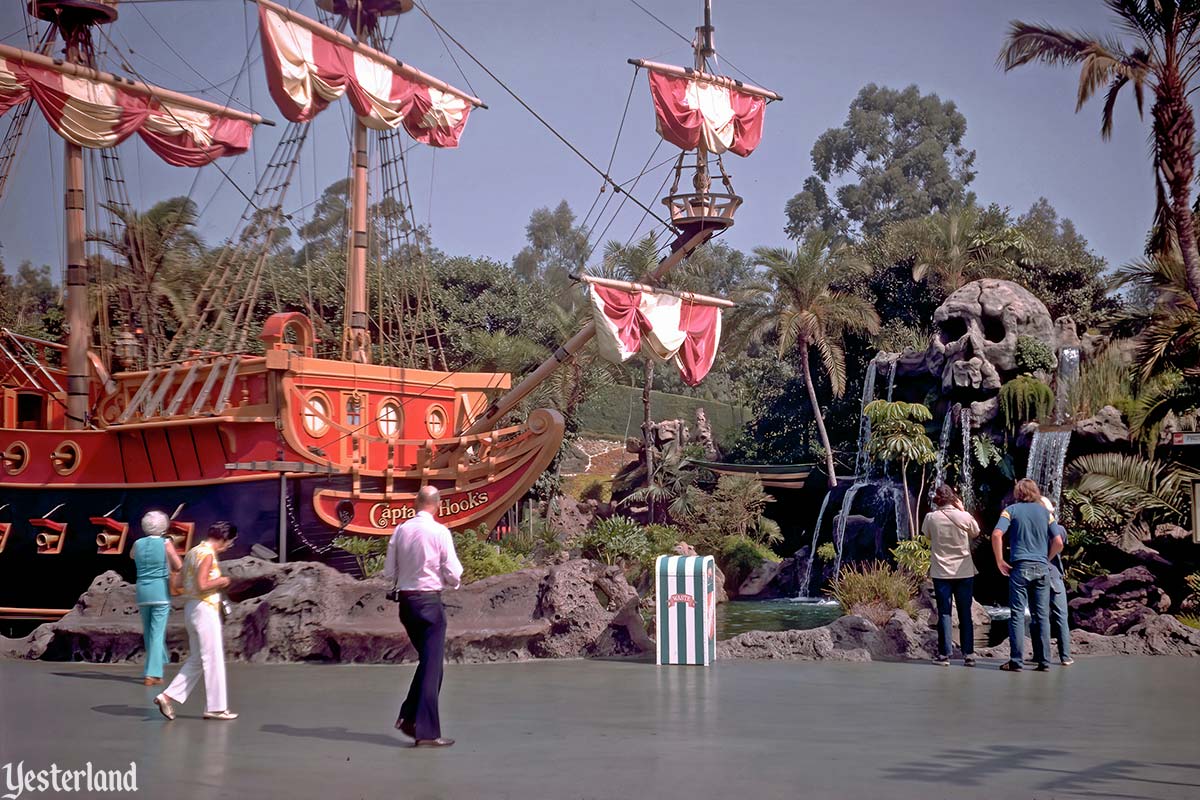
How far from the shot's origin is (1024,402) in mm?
24531

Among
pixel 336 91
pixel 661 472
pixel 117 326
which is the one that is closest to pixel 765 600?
pixel 661 472

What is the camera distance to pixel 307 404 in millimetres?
17953

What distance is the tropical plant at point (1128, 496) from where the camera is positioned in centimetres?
1842

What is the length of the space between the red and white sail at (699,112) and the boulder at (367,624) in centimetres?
1074

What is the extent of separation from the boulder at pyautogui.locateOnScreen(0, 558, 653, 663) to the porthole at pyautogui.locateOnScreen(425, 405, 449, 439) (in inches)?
329

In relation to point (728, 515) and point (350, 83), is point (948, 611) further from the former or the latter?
point (728, 515)

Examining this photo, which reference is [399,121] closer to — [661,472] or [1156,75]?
[1156,75]

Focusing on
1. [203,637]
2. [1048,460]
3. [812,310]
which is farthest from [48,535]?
[812,310]

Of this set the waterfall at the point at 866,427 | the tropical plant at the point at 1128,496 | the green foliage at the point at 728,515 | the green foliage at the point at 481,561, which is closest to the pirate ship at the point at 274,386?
the green foliage at the point at 481,561

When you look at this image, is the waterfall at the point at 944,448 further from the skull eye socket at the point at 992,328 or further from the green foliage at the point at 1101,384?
the green foliage at the point at 1101,384

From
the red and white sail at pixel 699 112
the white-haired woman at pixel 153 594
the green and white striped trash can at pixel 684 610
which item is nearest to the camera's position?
the white-haired woman at pixel 153 594

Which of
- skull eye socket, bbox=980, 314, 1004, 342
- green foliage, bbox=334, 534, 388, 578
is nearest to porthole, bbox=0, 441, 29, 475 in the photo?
green foliage, bbox=334, 534, 388, 578

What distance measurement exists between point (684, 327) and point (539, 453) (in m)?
3.17

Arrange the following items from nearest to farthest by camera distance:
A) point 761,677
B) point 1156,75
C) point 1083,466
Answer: point 761,677 < point 1156,75 < point 1083,466
